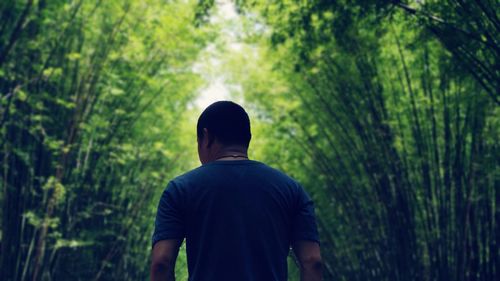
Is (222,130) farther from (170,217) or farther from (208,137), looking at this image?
(170,217)

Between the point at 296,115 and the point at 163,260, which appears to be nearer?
the point at 163,260

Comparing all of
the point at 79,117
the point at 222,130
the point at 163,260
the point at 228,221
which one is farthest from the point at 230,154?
the point at 79,117

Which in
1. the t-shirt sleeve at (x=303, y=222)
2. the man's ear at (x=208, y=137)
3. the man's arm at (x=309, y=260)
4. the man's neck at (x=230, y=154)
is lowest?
the man's arm at (x=309, y=260)

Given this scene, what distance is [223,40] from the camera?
8.96 m

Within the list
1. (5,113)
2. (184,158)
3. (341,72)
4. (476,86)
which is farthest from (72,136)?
(184,158)

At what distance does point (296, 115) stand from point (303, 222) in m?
7.15

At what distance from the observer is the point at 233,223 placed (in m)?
1.50

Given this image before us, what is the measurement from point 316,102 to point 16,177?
160 inches

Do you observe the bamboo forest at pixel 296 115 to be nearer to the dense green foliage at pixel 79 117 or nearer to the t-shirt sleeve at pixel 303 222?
the dense green foliage at pixel 79 117

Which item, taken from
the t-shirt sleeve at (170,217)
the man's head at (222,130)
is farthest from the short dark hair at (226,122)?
the t-shirt sleeve at (170,217)

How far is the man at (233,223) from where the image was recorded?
1479 millimetres

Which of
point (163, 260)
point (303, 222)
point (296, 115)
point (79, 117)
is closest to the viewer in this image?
point (163, 260)

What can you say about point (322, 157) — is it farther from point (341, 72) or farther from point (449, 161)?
point (449, 161)

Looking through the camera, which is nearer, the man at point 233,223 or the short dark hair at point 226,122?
the man at point 233,223
